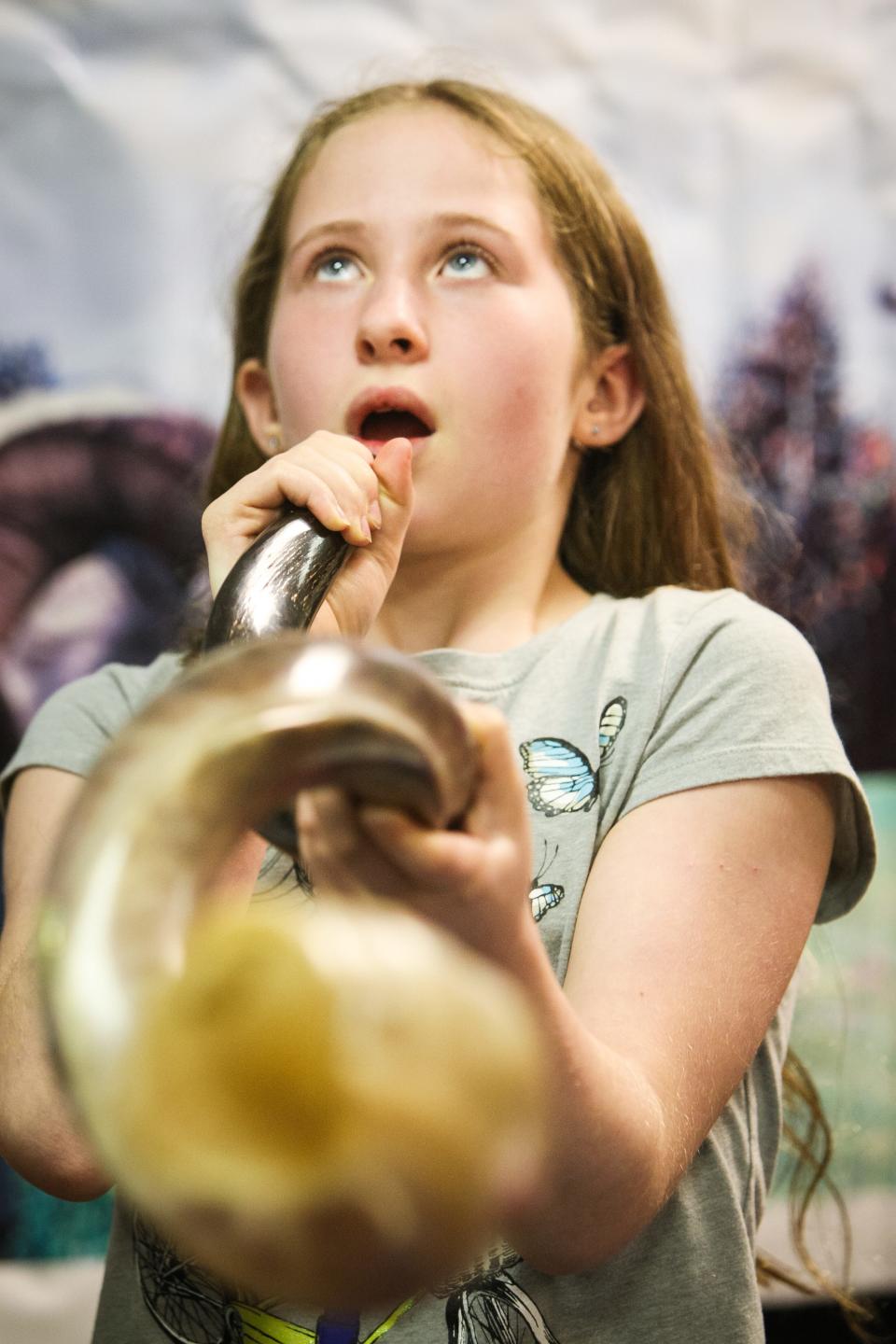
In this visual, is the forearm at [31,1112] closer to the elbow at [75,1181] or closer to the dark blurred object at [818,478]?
the elbow at [75,1181]

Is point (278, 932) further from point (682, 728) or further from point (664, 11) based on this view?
point (664, 11)

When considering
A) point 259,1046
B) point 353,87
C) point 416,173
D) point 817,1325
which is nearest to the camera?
point 259,1046

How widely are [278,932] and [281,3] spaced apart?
3.53ft

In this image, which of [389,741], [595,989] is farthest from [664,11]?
[389,741]

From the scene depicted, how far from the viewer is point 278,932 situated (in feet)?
0.82

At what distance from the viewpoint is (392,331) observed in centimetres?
69

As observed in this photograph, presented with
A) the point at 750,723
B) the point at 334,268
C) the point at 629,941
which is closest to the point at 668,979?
the point at 629,941

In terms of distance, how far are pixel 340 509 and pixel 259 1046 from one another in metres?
0.36

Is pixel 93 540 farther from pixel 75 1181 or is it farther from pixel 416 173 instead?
pixel 75 1181

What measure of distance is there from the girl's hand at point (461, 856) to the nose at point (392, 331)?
0.41 m

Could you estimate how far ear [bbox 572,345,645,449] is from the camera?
0.85 meters

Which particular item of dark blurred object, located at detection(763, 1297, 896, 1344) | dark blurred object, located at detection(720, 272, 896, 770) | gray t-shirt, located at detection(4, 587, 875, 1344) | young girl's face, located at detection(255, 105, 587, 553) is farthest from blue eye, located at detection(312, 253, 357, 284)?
dark blurred object, located at detection(763, 1297, 896, 1344)

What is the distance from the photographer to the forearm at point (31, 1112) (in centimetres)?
64

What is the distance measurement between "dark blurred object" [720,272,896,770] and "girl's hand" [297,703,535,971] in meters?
0.83
